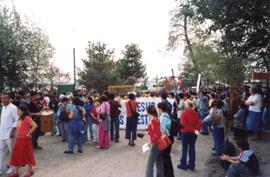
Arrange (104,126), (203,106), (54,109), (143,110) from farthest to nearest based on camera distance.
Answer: (143,110), (54,109), (203,106), (104,126)

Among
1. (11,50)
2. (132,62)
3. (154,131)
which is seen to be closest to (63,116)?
(154,131)

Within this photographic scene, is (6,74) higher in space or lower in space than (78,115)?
higher

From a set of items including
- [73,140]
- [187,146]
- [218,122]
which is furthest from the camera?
[73,140]

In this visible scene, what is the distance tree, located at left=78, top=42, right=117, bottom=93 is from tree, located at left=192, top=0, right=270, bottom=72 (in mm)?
30848

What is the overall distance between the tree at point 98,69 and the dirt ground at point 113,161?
33544 mm

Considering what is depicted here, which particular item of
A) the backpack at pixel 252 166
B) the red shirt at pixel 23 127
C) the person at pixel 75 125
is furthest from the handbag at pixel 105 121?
the backpack at pixel 252 166

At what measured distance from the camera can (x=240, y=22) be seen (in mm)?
15328

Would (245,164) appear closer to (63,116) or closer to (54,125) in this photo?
(63,116)

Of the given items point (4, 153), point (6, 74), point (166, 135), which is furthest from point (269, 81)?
point (6, 74)

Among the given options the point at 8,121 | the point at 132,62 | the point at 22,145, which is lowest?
the point at 22,145

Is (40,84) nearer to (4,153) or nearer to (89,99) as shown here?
(89,99)

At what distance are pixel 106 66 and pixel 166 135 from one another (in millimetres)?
40660

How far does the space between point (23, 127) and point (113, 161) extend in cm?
299

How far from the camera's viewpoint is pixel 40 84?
109 feet
